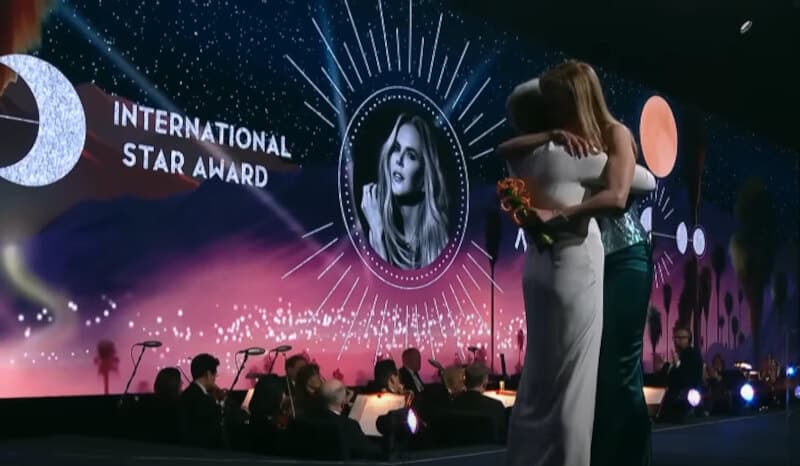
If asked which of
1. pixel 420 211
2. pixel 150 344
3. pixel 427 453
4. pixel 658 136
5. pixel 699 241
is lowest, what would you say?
pixel 427 453

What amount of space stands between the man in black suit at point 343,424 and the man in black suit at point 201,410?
614mm

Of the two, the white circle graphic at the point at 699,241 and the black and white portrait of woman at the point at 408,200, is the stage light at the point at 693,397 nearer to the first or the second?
the black and white portrait of woman at the point at 408,200

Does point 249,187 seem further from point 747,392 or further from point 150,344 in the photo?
point 747,392

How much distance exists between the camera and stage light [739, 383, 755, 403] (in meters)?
8.42

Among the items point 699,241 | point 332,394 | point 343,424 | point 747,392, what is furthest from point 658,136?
point 343,424

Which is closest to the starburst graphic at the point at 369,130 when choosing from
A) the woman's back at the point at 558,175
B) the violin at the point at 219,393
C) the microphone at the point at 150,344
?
the violin at the point at 219,393

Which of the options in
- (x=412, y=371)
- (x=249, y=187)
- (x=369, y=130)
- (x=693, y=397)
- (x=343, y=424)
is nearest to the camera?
(x=343, y=424)

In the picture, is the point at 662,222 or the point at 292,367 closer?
the point at 292,367

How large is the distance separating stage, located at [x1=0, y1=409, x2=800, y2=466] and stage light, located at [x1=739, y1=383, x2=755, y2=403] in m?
2.58

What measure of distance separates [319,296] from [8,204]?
7.17 ft

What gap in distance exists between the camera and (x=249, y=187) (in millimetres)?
6238

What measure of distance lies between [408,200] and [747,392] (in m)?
3.36

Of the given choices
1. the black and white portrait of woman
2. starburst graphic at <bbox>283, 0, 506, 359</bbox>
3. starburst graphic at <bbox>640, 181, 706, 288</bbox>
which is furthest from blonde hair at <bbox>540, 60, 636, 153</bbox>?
starburst graphic at <bbox>640, 181, 706, 288</bbox>

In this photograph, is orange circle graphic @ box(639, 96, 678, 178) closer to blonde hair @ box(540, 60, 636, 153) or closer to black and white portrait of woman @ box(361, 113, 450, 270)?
black and white portrait of woman @ box(361, 113, 450, 270)
